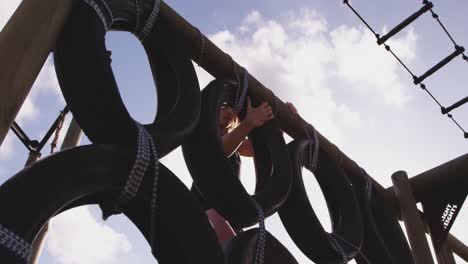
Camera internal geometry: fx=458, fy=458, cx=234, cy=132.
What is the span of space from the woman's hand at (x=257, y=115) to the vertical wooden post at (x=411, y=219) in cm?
126

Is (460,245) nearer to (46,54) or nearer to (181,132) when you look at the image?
(181,132)

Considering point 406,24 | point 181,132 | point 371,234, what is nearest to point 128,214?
point 181,132

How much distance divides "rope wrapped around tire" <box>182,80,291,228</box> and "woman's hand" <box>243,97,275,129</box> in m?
0.21

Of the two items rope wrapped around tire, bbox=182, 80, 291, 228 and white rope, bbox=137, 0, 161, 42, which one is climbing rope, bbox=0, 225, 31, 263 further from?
white rope, bbox=137, 0, 161, 42

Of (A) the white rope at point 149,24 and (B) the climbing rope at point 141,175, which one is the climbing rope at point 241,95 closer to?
(A) the white rope at point 149,24

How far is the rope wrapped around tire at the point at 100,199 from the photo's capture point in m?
0.93

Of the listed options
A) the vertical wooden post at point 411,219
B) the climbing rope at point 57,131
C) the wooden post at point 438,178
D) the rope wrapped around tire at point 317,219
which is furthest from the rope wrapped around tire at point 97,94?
the climbing rope at point 57,131

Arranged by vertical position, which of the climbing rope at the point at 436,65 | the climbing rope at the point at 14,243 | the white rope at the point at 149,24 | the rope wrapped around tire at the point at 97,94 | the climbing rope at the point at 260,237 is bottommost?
the climbing rope at the point at 14,243

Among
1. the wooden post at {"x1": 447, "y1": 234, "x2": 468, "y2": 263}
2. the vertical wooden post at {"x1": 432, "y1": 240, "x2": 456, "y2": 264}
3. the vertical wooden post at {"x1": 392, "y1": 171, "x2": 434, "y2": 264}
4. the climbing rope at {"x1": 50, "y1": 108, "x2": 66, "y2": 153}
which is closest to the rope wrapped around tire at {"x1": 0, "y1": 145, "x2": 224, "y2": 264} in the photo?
the vertical wooden post at {"x1": 392, "y1": 171, "x2": 434, "y2": 264}

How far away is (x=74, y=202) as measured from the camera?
1.09 meters

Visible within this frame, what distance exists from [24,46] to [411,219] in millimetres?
2393

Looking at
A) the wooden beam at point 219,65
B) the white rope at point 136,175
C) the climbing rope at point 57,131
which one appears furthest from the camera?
the climbing rope at point 57,131

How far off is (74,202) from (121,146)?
183 mm

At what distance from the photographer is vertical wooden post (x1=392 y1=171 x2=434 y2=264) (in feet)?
8.55
